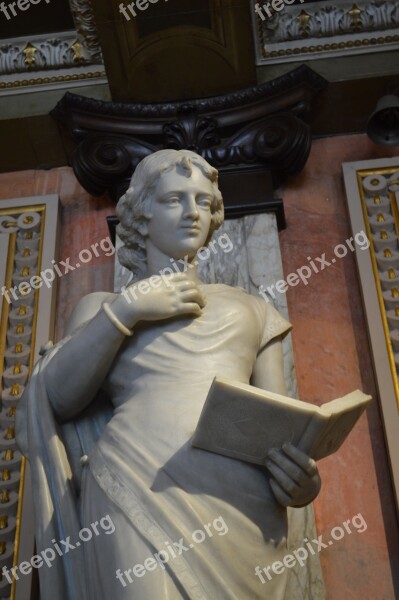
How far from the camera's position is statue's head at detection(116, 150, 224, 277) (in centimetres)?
268

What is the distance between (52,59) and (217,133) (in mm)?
932

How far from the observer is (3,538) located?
3279 millimetres

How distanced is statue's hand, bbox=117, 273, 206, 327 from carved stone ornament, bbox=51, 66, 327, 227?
1562 millimetres

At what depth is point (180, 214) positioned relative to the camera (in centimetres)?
262

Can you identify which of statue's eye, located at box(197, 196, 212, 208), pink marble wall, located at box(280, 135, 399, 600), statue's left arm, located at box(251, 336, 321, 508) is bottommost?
pink marble wall, located at box(280, 135, 399, 600)

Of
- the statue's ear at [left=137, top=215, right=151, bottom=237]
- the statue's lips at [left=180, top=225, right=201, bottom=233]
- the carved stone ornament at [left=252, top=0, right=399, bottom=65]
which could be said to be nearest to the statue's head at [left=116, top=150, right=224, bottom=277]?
the statue's ear at [left=137, top=215, right=151, bottom=237]

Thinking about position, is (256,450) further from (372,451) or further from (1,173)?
(1,173)

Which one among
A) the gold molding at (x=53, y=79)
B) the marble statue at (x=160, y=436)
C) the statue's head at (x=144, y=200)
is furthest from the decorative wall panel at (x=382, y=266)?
the gold molding at (x=53, y=79)

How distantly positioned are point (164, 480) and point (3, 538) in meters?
1.37

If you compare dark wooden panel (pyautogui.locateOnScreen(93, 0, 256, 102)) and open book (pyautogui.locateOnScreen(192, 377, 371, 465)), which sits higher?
dark wooden panel (pyautogui.locateOnScreen(93, 0, 256, 102))

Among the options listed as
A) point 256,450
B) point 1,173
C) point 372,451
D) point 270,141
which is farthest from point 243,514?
point 1,173

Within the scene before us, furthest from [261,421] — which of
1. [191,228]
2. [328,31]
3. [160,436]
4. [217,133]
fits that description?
[328,31]

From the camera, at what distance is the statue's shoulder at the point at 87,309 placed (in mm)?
2590

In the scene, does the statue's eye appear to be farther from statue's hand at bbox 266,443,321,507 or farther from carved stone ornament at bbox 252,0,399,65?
carved stone ornament at bbox 252,0,399,65
